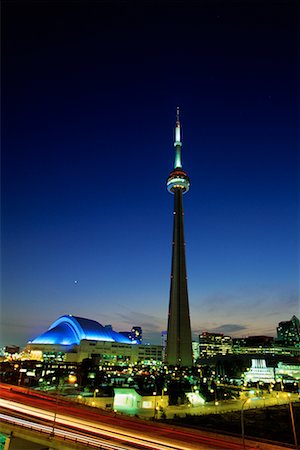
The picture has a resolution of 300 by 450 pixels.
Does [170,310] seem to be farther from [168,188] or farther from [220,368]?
[168,188]

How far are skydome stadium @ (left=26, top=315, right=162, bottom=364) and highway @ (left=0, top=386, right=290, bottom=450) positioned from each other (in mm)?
67215

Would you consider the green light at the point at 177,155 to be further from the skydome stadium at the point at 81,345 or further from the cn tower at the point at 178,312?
the skydome stadium at the point at 81,345

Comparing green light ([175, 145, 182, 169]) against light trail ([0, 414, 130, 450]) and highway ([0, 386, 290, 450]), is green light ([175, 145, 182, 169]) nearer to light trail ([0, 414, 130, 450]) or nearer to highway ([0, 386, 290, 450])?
highway ([0, 386, 290, 450])

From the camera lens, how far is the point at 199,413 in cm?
4300

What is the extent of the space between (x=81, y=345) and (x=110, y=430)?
82841mm

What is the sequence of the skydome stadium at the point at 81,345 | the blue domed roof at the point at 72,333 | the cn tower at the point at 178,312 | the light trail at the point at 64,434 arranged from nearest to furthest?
the light trail at the point at 64,434 → the skydome stadium at the point at 81,345 → the cn tower at the point at 178,312 → the blue domed roof at the point at 72,333

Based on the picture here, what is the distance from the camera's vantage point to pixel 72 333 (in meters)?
106

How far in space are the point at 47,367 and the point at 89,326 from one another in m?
40.4

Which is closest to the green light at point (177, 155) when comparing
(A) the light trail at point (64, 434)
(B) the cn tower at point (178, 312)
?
(B) the cn tower at point (178, 312)

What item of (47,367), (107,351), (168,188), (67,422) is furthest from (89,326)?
(67,422)

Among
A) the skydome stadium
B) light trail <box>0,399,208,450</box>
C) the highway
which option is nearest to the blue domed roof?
the skydome stadium

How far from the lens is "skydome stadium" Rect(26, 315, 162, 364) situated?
322 feet

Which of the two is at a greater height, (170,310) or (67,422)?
(170,310)

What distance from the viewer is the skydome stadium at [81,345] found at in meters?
98.2
